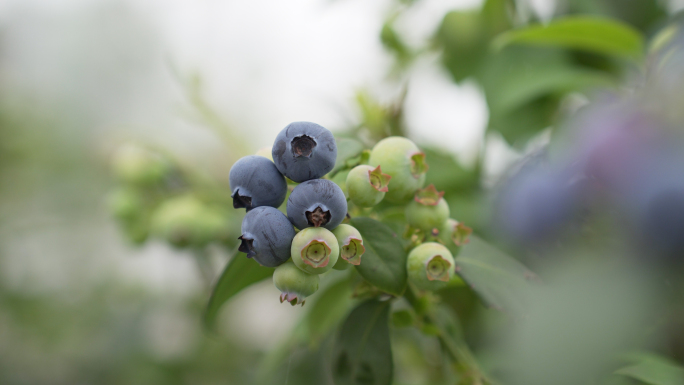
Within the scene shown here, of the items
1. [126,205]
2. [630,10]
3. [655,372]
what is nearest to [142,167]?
[126,205]

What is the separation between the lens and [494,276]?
1.61 feet

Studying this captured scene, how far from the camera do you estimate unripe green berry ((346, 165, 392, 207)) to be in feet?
1.32

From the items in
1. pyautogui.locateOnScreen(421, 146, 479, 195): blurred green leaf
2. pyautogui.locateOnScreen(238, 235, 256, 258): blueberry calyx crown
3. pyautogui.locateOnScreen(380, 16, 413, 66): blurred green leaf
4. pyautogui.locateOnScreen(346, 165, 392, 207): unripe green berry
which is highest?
pyautogui.locateOnScreen(380, 16, 413, 66): blurred green leaf

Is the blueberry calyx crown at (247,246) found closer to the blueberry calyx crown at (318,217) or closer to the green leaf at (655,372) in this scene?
the blueberry calyx crown at (318,217)

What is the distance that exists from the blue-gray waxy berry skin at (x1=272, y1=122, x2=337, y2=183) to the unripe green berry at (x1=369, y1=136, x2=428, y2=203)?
0.23ft

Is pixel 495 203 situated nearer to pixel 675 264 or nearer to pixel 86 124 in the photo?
pixel 675 264

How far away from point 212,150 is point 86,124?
6.00ft

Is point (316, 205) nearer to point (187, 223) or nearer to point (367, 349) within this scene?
point (367, 349)

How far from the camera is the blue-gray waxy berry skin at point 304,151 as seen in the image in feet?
1.25

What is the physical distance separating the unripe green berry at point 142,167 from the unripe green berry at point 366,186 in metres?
0.83

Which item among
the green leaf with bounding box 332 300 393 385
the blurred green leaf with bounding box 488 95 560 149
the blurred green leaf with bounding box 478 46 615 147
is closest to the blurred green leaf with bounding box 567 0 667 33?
the blurred green leaf with bounding box 478 46 615 147

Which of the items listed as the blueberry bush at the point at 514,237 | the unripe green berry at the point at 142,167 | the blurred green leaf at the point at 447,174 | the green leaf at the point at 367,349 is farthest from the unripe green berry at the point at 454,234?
the unripe green berry at the point at 142,167

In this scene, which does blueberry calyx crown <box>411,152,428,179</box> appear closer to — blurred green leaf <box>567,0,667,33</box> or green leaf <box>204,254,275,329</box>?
green leaf <box>204,254,275,329</box>

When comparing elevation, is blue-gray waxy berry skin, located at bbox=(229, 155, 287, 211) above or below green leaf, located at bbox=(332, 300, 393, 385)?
above
